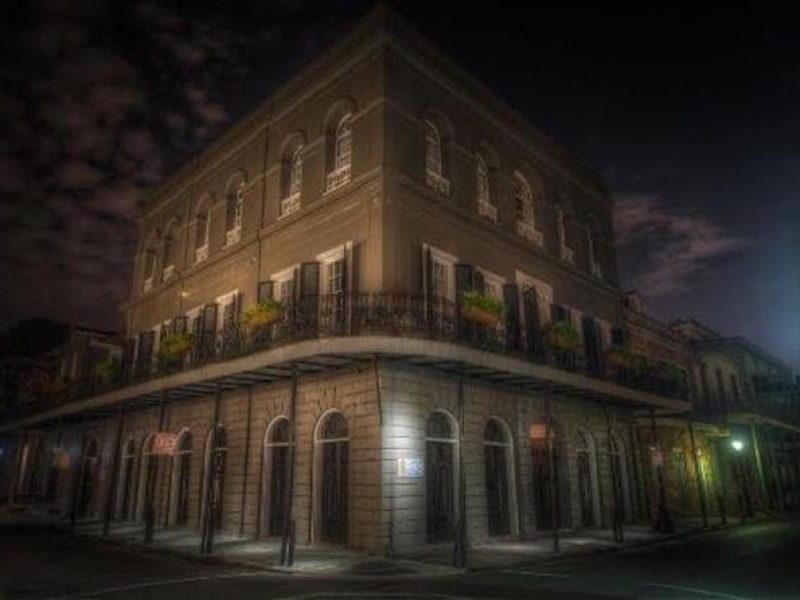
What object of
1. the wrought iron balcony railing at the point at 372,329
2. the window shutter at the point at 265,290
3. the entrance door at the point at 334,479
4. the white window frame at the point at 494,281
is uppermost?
the white window frame at the point at 494,281

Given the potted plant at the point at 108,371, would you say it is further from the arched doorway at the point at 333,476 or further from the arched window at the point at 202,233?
the arched doorway at the point at 333,476

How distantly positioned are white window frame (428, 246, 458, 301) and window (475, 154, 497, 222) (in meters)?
2.51

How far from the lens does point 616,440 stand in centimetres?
2042

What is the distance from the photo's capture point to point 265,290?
1639 centimetres

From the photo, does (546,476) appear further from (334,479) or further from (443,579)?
(443,579)

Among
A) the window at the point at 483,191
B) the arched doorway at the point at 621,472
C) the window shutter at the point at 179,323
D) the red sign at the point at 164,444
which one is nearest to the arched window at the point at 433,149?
the window at the point at 483,191

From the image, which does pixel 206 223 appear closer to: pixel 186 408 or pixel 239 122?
pixel 239 122

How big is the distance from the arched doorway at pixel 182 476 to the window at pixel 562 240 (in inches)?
540

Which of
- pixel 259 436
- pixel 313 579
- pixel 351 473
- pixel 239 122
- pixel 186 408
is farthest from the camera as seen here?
pixel 239 122

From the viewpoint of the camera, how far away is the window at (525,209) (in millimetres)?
19219

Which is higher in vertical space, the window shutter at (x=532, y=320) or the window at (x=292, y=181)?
the window at (x=292, y=181)

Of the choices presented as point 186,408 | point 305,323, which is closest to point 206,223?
point 186,408

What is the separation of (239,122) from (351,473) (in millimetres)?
13134

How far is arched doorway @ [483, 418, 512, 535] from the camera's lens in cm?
1497
